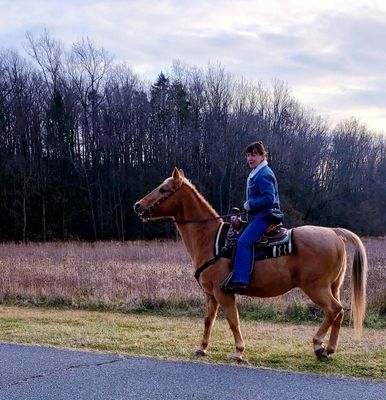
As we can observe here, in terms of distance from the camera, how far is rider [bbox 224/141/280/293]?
23.8 feet

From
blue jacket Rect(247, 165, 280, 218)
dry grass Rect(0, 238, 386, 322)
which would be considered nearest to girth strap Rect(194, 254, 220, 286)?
blue jacket Rect(247, 165, 280, 218)

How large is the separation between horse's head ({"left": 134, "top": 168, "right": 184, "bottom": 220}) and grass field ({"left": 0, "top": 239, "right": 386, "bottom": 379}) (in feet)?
6.19

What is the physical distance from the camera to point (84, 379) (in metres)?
6.10

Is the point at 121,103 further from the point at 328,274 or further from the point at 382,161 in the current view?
the point at 328,274

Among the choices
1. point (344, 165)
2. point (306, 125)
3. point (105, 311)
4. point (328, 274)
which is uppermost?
point (306, 125)

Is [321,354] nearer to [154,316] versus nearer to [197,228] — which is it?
[197,228]

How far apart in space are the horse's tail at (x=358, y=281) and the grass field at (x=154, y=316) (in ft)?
1.71

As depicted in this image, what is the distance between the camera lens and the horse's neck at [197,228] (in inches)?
309

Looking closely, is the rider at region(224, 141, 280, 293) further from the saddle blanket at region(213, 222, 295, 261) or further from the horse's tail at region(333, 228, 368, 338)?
the horse's tail at region(333, 228, 368, 338)

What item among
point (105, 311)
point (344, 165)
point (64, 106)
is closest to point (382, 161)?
point (344, 165)

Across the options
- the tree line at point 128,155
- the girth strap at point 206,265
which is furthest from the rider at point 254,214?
the tree line at point 128,155

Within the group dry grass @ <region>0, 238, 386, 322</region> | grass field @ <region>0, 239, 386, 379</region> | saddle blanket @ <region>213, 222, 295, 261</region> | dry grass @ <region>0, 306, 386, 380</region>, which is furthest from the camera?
dry grass @ <region>0, 238, 386, 322</region>

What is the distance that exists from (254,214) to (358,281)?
5.59ft

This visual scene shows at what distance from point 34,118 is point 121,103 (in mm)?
8922
